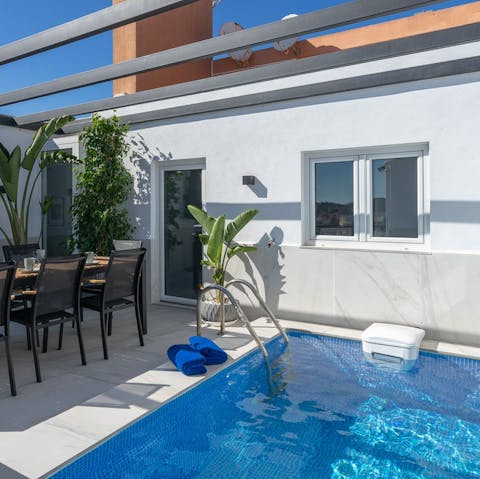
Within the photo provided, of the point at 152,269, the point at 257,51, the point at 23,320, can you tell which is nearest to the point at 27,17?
the point at 152,269

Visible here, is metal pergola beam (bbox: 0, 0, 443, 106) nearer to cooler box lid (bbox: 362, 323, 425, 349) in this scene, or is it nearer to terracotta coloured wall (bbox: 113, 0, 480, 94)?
cooler box lid (bbox: 362, 323, 425, 349)

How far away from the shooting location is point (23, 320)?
5.02 m

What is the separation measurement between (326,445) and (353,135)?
4.75 metres

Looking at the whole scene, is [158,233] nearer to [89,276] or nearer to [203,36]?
[89,276]

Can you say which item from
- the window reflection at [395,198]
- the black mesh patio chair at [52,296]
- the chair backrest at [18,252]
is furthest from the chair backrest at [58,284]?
the window reflection at [395,198]

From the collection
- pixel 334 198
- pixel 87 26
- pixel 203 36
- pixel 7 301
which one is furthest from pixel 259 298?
pixel 203 36

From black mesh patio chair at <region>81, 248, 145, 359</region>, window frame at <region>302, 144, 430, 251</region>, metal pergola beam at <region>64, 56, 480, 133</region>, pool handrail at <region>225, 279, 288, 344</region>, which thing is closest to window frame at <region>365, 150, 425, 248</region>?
window frame at <region>302, 144, 430, 251</region>

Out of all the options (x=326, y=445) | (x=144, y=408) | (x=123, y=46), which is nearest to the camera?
(x=326, y=445)

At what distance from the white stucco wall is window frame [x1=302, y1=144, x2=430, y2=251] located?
0.19 meters

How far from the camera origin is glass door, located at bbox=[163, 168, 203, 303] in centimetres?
895

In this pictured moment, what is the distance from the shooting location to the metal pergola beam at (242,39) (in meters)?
4.41

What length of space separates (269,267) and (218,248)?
39.7 inches

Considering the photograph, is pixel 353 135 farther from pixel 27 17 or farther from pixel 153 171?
→ pixel 27 17

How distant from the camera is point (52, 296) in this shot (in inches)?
203
